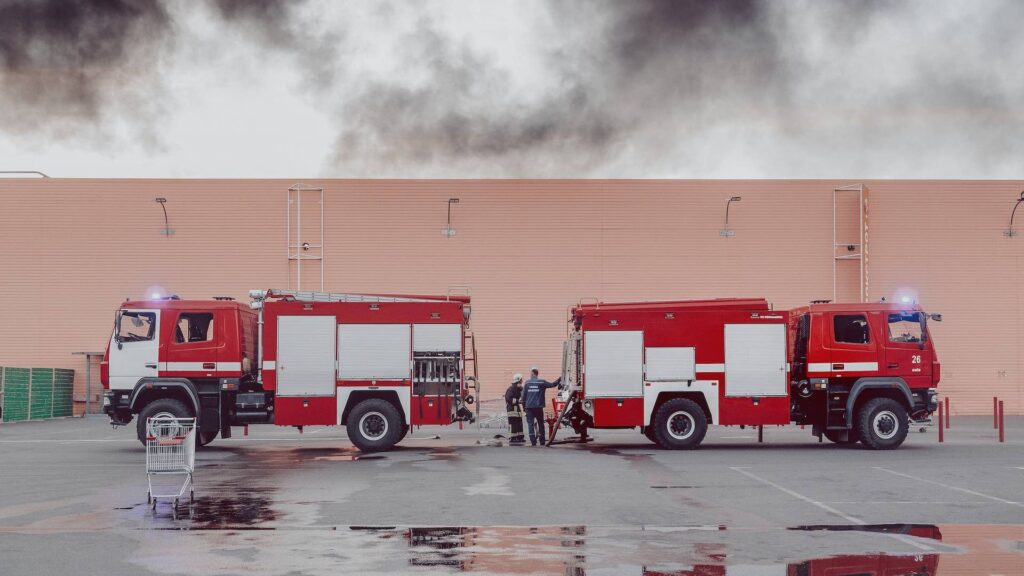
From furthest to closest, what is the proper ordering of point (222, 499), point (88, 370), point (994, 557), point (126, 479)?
point (88, 370)
point (126, 479)
point (222, 499)
point (994, 557)

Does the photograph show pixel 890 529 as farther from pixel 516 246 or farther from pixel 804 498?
pixel 516 246

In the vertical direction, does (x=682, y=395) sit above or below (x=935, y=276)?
below

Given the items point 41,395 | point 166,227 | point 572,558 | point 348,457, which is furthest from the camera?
point 166,227

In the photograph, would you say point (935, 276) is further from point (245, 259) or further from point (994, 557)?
point (994, 557)

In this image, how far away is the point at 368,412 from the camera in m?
21.4

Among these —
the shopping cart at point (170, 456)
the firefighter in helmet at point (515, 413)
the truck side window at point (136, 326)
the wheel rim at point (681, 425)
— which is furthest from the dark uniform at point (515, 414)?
the shopping cart at point (170, 456)

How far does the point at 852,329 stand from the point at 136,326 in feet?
48.2

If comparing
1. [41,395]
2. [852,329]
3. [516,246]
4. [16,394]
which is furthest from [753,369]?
[41,395]

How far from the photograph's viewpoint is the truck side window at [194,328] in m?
21.8

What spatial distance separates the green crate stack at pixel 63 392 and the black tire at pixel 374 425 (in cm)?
1772

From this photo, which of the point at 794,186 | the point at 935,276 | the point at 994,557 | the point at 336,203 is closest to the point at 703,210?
the point at 794,186

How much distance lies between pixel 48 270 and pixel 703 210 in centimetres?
2238

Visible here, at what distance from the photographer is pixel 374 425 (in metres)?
21.4

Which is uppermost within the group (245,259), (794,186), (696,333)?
(794,186)
